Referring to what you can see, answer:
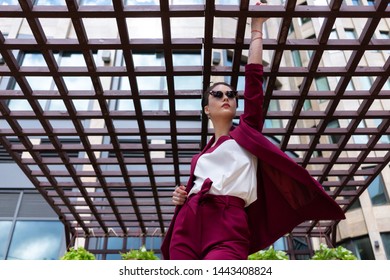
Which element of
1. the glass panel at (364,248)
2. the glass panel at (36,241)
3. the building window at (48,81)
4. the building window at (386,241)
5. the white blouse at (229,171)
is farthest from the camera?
the glass panel at (364,248)

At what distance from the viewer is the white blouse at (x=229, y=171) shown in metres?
1.69

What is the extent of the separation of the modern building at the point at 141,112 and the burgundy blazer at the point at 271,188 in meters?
1.08

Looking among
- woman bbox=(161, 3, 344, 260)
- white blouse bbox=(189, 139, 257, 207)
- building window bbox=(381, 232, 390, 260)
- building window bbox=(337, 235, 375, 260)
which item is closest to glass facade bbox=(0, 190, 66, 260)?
woman bbox=(161, 3, 344, 260)

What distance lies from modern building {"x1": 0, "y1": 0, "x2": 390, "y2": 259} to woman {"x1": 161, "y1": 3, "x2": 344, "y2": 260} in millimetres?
1147

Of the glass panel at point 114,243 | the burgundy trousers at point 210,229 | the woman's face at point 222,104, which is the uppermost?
the glass panel at point 114,243

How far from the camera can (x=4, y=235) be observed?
326 inches

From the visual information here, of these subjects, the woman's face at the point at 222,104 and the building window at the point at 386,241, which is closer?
the woman's face at the point at 222,104

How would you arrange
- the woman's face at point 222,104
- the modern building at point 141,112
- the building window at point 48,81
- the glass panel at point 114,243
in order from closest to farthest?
the woman's face at point 222,104 → the modern building at point 141,112 → the glass panel at point 114,243 → the building window at point 48,81

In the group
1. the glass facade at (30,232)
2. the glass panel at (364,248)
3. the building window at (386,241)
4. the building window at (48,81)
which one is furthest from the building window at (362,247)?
the building window at (48,81)

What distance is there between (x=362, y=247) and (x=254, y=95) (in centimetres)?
957

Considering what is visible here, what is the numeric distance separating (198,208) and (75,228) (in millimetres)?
5231

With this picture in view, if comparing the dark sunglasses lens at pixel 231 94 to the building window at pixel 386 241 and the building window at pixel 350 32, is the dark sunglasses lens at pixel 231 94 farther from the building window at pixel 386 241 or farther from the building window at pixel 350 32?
the building window at pixel 350 32

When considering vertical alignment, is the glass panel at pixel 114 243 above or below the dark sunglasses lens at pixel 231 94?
above
